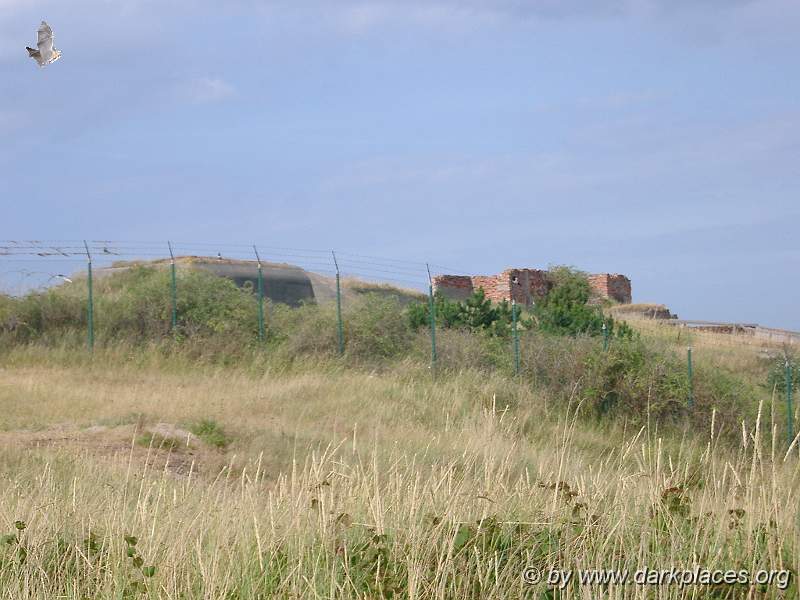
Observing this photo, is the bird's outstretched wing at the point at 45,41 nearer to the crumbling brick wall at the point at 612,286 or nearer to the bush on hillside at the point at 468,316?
the bush on hillside at the point at 468,316

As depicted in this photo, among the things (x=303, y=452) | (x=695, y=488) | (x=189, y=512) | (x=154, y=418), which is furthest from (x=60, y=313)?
(x=695, y=488)

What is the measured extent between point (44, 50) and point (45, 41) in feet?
0.77

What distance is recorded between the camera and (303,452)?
1312cm

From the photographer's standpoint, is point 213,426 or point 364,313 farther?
point 364,313

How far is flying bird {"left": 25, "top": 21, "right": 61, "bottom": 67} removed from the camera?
10047 millimetres

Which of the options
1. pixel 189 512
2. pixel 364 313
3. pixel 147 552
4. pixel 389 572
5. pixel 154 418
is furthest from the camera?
pixel 364 313

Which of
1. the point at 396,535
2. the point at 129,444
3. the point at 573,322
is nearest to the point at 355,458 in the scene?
the point at 129,444

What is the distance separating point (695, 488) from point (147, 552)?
4019mm

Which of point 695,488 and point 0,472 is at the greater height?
point 695,488

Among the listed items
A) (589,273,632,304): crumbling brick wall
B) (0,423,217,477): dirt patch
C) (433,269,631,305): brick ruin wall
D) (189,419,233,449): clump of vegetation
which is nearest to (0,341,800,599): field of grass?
(0,423,217,477): dirt patch

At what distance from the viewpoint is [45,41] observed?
33.9ft

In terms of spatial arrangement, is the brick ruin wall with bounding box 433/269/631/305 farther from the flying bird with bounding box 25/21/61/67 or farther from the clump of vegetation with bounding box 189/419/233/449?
the flying bird with bounding box 25/21/61/67

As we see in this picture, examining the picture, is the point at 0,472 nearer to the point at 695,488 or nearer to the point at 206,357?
the point at 695,488

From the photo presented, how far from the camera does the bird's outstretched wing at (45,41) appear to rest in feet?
33.1
